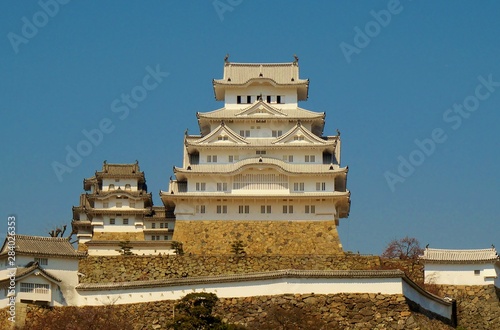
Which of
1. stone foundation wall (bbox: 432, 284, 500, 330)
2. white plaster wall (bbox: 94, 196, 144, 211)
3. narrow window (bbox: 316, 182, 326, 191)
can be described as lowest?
stone foundation wall (bbox: 432, 284, 500, 330)

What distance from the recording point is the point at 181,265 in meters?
49.4

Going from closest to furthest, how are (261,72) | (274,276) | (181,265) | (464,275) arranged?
(274,276), (464,275), (181,265), (261,72)

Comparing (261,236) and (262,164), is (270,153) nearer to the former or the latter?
(262,164)

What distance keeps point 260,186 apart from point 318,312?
50.9 feet

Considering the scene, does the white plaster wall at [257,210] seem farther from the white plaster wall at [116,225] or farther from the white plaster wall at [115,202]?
the white plaster wall at [115,202]

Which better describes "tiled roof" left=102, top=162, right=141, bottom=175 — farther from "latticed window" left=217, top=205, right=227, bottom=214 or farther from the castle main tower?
"latticed window" left=217, top=205, right=227, bottom=214

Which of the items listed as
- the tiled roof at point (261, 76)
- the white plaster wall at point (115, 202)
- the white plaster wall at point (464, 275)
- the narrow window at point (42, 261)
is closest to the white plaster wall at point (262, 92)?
the tiled roof at point (261, 76)

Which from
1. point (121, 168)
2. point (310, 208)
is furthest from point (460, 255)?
point (121, 168)

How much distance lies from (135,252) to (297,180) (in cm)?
895

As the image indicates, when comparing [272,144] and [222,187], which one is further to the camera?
[272,144]

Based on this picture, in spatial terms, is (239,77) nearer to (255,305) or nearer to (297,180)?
(297,180)

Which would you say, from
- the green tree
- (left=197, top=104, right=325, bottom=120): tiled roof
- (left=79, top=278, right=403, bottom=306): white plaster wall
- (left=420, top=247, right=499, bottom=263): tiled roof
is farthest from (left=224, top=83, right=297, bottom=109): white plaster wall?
the green tree

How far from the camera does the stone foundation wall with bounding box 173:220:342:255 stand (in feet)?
181

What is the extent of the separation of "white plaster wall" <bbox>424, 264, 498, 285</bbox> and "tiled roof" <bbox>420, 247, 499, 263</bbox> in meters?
0.30
